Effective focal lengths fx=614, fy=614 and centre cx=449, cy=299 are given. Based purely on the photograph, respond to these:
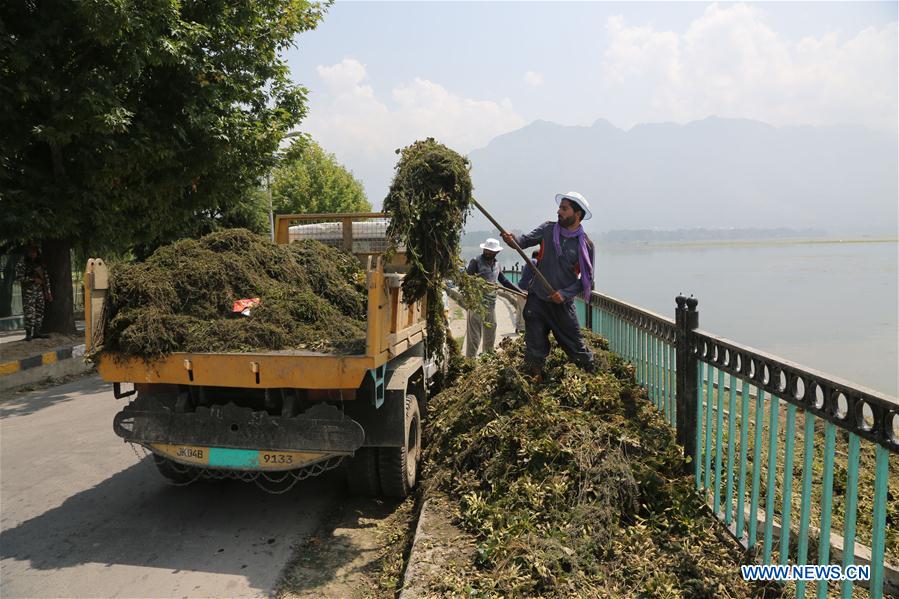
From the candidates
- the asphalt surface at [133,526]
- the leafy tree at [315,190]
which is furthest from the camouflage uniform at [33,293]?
the leafy tree at [315,190]

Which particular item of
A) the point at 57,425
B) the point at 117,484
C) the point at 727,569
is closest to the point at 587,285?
the point at 727,569

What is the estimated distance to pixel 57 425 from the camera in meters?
7.52

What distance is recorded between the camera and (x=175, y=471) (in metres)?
5.12

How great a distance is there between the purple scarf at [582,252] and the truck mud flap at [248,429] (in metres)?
2.40

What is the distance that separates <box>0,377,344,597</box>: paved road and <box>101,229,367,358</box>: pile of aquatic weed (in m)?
1.37

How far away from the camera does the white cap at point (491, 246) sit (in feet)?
27.6

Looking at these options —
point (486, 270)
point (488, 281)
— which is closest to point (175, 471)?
point (488, 281)

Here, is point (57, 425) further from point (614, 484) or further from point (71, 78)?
point (614, 484)

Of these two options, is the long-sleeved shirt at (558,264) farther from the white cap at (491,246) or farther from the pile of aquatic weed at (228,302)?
the white cap at (491,246)

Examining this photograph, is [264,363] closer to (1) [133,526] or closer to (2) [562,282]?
(1) [133,526]

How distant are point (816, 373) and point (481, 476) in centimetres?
231

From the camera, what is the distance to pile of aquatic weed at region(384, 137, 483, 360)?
4.53 meters

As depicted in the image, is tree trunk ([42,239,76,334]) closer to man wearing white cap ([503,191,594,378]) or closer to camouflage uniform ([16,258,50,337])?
camouflage uniform ([16,258,50,337])

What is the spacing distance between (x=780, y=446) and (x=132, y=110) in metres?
10.4
